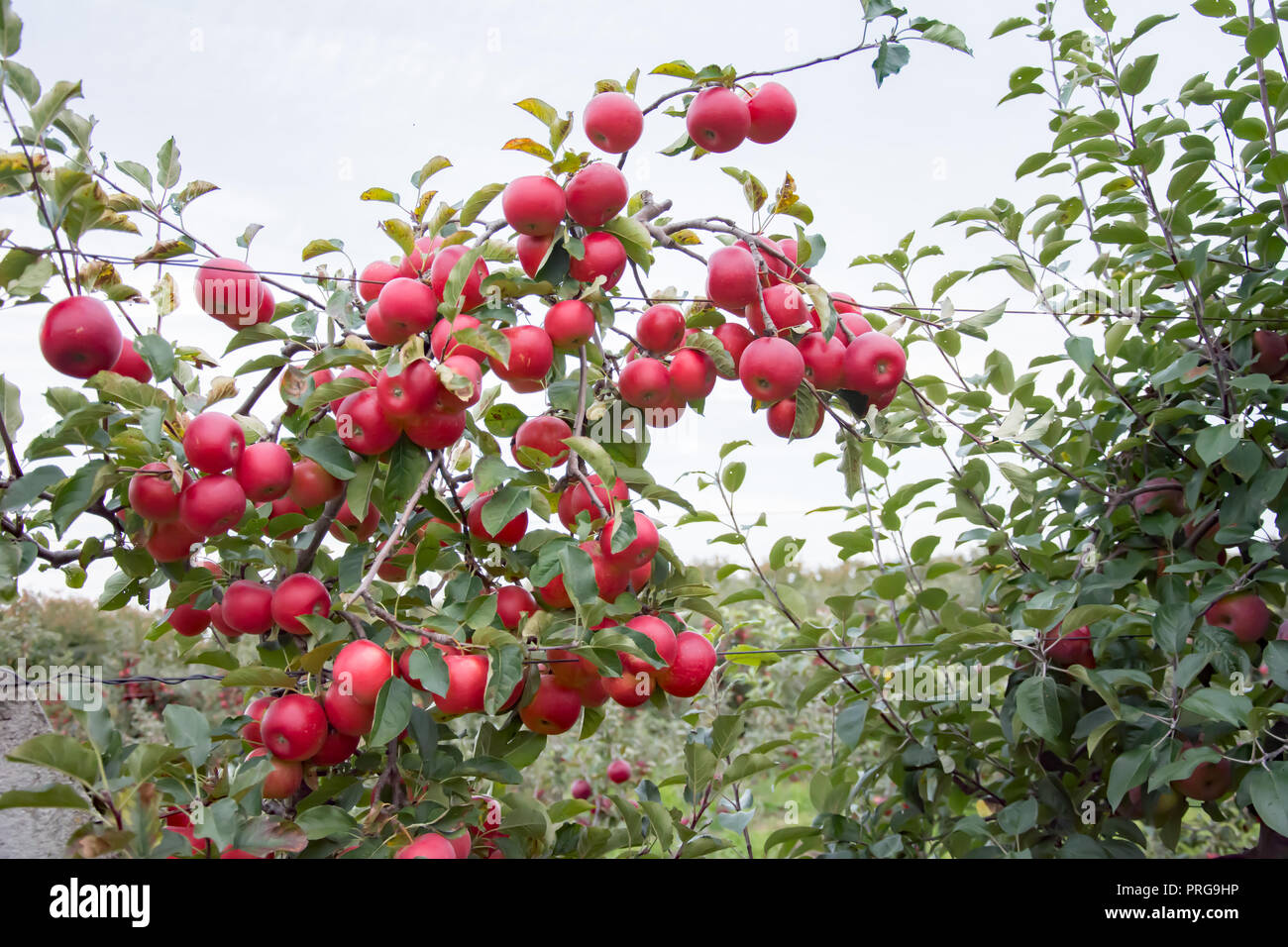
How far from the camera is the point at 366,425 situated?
1.10 metres

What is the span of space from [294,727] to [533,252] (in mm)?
673

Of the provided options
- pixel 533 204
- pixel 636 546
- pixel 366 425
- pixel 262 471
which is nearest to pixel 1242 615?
pixel 636 546

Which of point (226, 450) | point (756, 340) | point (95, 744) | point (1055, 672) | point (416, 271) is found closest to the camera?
point (95, 744)

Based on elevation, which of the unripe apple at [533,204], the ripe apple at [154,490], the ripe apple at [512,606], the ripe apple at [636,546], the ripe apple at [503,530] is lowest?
the ripe apple at [512,606]

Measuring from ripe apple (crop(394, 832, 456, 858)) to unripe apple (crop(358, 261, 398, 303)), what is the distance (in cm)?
79

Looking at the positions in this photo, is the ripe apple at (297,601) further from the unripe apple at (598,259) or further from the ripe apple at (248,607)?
the unripe apple at (598,259)

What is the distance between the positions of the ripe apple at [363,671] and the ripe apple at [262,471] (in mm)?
246

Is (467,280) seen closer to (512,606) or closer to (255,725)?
(512,606)

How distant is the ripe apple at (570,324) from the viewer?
1186mm

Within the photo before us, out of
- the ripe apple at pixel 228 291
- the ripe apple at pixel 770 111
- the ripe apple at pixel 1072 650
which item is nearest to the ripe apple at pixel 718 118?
the ripe apple at pixel 770 111
